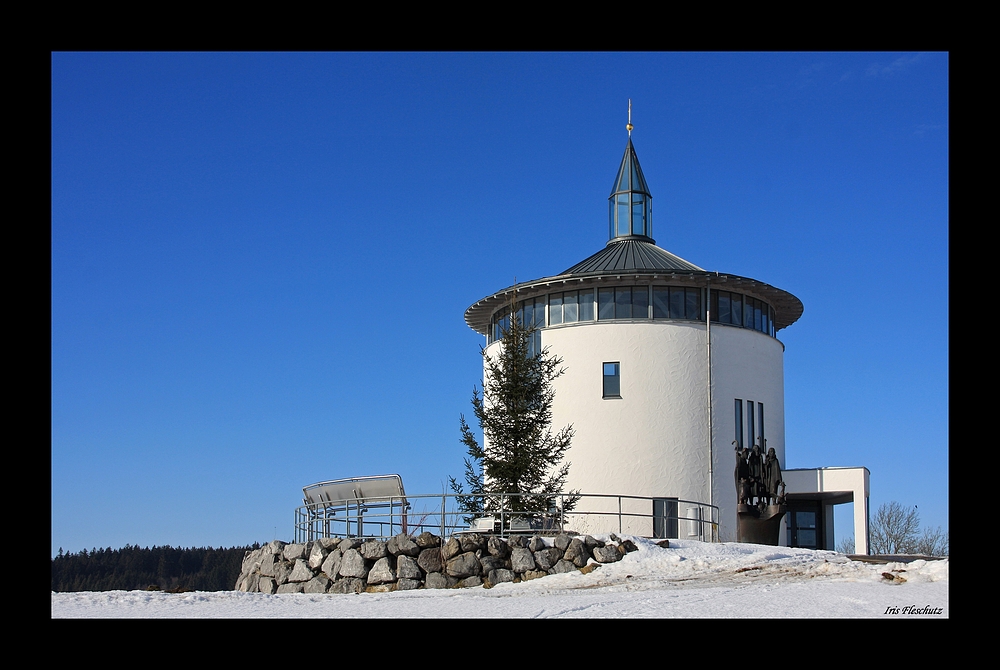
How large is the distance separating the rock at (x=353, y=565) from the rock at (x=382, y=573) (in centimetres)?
19

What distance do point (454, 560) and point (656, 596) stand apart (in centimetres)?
533

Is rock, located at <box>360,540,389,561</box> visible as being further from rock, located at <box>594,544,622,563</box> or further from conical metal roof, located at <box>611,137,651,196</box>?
conical metal roof, located at <box>611,137,651,196</box>

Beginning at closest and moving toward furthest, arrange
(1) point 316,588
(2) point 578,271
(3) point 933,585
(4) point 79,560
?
(3) point 933,585 < (1) point 316,588 < (2) point 578,271 < (4) point 79,560

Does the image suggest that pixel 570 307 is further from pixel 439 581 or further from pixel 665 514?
pixel 439 581

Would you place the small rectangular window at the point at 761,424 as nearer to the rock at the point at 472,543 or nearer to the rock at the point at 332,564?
the rock at the point at 472,543

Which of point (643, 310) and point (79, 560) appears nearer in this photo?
point (643, 310)

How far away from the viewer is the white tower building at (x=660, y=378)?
97.1ft

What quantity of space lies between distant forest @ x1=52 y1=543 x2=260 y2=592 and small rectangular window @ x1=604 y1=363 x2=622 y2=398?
57.7m

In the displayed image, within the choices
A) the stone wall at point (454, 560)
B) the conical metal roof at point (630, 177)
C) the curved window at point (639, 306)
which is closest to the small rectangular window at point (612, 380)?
the curved window at point (639, 306)

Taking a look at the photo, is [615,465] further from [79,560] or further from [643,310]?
[79,560]

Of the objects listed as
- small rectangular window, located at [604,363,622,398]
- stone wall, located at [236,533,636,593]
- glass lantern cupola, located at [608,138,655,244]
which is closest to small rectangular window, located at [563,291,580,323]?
small rectangular window, located at [604,363,622,398]

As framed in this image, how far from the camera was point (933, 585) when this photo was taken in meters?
15.1
